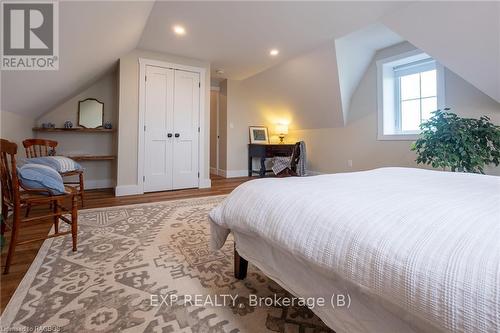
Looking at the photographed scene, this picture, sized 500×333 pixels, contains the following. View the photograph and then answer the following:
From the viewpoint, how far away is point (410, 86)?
3.87 metres

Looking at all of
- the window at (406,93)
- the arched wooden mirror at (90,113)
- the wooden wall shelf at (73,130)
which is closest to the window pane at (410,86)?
the window at (406,93)

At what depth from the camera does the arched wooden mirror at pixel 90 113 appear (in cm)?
416

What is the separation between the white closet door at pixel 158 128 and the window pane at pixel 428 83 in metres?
3.95

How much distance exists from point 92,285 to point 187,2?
2.71m

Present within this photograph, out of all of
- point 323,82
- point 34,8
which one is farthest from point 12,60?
point 323,82

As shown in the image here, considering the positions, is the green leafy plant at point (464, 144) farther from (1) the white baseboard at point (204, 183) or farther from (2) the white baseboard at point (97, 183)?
(2) the white baseboard at point (97, 183)

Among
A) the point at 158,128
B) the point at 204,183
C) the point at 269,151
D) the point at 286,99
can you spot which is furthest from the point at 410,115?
the point at 158,128

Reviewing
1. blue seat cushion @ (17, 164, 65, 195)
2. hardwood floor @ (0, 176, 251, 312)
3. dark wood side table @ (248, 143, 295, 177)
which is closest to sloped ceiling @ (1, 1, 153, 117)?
blue seat cushion @ (17, 164, 65, 195)

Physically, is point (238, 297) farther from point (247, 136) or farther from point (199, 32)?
point (247, 136)

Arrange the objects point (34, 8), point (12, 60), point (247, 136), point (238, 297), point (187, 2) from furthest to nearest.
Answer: point (247, 136) → point (187, 2) → point (12, 60) → point (34, 8) → point (238, 297)

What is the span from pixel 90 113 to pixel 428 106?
18.0ft

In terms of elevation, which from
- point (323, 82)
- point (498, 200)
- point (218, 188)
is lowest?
point (218, 188)

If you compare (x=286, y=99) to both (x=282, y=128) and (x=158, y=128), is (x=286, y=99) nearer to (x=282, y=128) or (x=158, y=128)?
(x=282, y=128)

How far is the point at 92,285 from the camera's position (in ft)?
4.39
